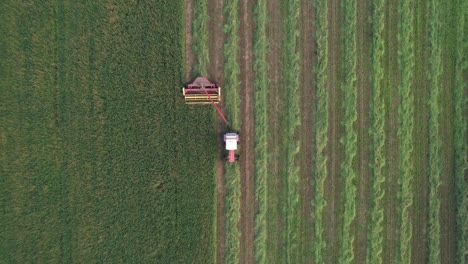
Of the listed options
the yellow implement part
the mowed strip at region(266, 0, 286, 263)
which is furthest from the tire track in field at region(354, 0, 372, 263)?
the yellow implement part

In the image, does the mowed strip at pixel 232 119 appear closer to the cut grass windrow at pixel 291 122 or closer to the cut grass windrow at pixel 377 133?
the cut grass windrow at pixel 291 122

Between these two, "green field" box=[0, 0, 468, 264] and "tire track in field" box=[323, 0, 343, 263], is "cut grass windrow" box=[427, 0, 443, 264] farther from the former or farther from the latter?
"tire track in field" box=[323, 0, 343, 263]

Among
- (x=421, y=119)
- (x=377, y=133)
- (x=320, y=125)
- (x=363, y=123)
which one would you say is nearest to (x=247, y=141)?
(x=320, y=125)

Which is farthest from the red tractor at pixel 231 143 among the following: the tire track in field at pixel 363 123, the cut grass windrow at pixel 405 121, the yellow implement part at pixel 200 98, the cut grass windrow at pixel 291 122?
the cut grass windrow at pixel 405 121

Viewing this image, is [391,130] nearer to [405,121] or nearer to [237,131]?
[405,121]

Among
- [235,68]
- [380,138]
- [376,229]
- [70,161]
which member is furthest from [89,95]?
[376,229]

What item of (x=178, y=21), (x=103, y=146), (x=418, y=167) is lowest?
(x=418, y=167)

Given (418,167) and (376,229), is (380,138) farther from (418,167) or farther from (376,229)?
(376,229)
